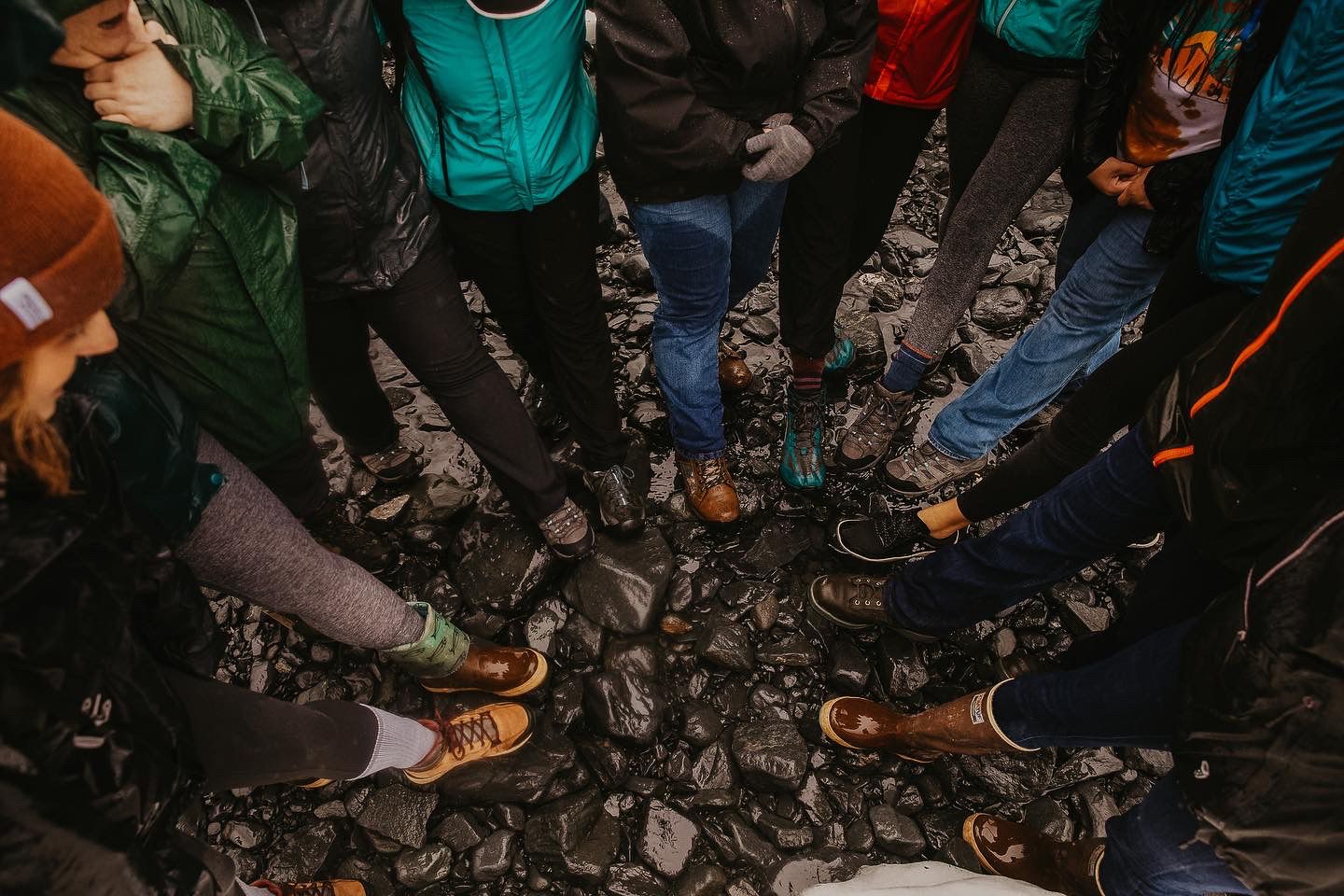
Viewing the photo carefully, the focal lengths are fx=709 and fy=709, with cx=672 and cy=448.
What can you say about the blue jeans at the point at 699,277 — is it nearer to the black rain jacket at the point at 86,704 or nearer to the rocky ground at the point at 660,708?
the rocky ground at the point at 660,708

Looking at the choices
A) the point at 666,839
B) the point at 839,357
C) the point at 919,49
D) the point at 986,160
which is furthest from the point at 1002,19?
the point at 666,839

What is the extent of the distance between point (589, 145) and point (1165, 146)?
1649 millimetres

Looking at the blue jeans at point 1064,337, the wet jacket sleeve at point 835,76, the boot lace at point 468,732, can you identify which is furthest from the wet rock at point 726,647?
the wet jacket sleeve at point 835,76


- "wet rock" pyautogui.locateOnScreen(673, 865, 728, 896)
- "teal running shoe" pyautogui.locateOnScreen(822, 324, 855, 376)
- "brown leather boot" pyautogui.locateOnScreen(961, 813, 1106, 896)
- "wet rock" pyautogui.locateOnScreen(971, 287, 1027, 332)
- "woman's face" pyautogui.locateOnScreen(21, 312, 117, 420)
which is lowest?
"wet rock" pyautogui.locateOnScreen(673, 865, 728, 896)

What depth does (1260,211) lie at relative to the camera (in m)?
1.61

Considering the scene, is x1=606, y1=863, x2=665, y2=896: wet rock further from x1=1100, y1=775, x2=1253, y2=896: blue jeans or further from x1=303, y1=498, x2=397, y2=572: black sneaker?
x1=303, y1=498, x2=397, y2=572: black sneaker

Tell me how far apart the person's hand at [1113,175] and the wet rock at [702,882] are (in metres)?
2.39

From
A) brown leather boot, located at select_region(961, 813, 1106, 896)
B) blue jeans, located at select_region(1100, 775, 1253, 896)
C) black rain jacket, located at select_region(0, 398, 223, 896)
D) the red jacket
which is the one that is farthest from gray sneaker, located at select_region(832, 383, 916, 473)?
black rain jacket, located at select_region(0, 398, 223, 896)

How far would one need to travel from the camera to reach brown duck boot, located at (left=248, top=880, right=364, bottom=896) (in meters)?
1.97

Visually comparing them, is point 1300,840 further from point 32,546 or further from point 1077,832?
point 32,546

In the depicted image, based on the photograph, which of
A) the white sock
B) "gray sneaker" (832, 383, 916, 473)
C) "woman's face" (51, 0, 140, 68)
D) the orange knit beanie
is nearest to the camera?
the orange knit beanie

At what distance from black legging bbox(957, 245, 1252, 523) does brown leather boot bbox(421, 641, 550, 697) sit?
1664 mm

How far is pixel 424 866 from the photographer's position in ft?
7.04

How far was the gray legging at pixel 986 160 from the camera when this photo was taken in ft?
7.32
